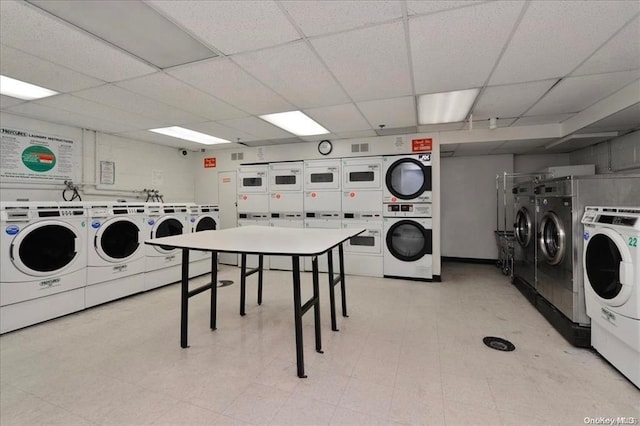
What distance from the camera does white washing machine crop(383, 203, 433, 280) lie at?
4.40 metres

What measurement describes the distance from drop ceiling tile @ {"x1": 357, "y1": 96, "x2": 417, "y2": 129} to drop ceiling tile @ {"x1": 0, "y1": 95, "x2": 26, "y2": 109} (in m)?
3.63

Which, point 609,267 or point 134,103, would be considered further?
point 134,103

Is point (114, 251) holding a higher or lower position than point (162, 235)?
lower

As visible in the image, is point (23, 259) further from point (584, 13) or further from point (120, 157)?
point (584, 13)

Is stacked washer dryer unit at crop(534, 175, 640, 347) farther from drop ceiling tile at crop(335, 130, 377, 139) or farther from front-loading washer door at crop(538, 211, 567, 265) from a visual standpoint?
drop ceiling tile at crop(335, 130, 377, 139)

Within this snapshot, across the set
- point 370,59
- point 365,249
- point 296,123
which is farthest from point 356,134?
point 370,59

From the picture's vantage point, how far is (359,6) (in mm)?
1559

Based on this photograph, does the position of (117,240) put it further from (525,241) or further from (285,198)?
(525,241)

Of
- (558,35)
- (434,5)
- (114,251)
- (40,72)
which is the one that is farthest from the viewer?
(114,251)

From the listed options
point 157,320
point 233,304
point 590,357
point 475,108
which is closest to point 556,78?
→ point 475,108

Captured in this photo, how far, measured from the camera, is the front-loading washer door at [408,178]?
14.4 feet

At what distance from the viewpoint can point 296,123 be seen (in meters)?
3.97

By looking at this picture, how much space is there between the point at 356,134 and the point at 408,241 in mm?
1957

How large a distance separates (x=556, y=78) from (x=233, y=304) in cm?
400
